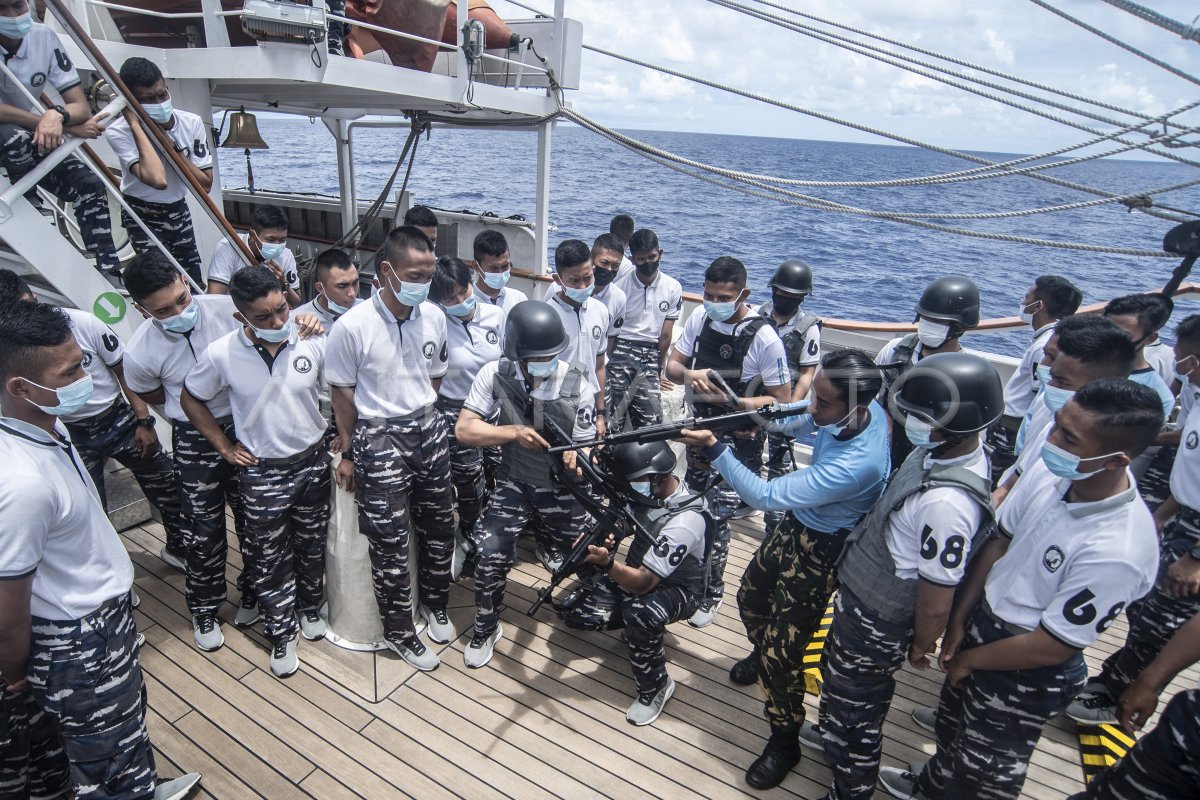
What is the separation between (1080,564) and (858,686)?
0.97 metres

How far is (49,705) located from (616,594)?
2467 millimetres

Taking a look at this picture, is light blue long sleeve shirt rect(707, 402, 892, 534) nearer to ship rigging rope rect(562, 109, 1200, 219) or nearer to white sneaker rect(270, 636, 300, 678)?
ship rigging rope rect(562, 109, 1200, 219)

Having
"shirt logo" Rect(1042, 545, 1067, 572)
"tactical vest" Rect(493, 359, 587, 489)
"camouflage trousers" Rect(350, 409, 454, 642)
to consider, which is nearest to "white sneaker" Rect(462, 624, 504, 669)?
"camouflage trousers" Rect(350, 409, 454, 642)

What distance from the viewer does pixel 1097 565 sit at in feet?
6.63

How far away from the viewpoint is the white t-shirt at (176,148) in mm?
4199

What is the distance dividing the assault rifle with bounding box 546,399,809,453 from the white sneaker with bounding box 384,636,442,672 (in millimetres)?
1454

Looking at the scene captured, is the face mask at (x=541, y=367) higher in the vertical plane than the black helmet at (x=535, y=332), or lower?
lower

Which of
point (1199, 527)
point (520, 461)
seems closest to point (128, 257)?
point (520, 461)

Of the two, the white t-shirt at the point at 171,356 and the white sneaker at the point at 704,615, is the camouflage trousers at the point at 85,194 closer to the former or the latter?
the white t-shirt at the point at 171,356

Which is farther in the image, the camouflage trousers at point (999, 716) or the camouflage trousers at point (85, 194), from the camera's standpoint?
the camouflage trousers at point (85, 194)

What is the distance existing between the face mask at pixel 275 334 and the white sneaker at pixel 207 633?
168cm

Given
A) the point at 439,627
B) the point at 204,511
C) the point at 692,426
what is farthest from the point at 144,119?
the point at 692,426

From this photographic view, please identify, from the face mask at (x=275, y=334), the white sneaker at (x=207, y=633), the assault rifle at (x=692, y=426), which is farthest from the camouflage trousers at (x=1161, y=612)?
the white sneaker at (x=207, y=633)

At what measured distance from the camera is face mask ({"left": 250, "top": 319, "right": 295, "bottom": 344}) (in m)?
3.12
